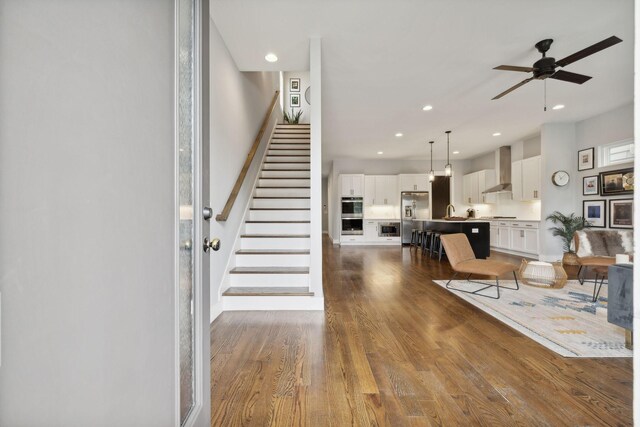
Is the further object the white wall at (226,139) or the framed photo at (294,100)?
the framed photo at (294,100)

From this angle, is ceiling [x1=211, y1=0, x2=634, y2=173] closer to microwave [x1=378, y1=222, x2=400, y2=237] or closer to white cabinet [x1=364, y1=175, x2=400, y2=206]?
white cabinet [x1=364, y1=175, x2=400, y2=206]

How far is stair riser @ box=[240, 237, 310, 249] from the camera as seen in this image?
345cm

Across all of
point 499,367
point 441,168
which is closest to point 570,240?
point 441,168

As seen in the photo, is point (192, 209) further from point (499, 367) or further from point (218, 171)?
point (499, 367)

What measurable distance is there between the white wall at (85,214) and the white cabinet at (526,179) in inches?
293

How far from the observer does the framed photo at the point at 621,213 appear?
15.0ft

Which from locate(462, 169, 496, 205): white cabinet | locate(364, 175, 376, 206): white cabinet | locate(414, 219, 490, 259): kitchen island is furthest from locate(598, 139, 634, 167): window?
locate(364, 175, 376, 206): white cabinet

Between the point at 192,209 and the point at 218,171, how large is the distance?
1.83 meters


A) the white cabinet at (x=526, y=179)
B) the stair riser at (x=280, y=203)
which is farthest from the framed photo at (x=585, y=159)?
the stair riser at (x=280, y=203)

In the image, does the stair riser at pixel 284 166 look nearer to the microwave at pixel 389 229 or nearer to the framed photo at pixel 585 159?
the microwave at pixel 389 229

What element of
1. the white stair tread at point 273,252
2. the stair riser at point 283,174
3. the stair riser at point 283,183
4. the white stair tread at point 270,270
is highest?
the stair riser at point 283,174

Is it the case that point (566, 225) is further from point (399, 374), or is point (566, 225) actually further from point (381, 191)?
point (399, 374)

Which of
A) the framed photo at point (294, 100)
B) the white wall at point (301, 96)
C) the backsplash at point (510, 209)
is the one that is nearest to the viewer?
the backsplash at point (510, 209)

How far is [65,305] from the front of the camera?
0.54 meters
